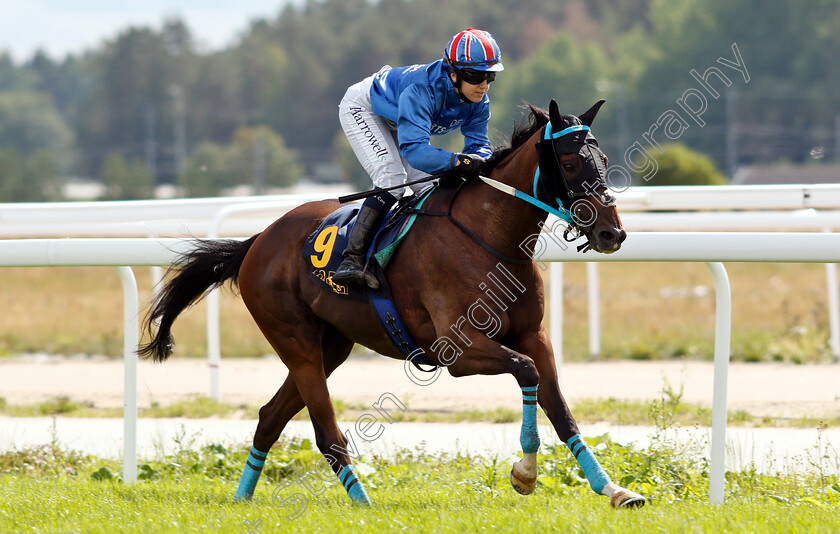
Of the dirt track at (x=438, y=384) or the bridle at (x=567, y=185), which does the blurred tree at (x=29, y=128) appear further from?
the bridle at (x=567, y=185)

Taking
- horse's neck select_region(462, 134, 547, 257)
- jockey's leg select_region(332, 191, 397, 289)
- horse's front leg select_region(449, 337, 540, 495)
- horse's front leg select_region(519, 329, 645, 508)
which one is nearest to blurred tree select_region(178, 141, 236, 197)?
jockey's leg select_region(332, 191, 397, 289)

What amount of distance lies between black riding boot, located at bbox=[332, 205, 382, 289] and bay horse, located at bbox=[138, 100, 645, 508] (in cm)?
11

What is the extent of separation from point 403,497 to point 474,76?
69.8 inches

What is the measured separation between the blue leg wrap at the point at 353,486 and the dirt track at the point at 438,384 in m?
2.02

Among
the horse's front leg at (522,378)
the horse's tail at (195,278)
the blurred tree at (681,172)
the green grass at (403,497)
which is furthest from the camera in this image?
the blurred tree at (681,172)

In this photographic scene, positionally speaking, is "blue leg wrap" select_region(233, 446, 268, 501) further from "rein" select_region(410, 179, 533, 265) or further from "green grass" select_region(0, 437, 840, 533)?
"rein" select_region(410, 179, 533, 265)

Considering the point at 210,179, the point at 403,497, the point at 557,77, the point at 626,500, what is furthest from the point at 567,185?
the point at 557,77

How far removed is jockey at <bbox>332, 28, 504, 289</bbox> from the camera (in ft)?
13.2

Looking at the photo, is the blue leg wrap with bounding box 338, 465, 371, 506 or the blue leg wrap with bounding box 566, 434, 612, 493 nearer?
the blue leg wrap with bounding box 566, 434, 612, 493

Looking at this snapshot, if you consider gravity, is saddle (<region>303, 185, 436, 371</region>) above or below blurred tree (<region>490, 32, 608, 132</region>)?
below

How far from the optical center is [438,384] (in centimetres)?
784

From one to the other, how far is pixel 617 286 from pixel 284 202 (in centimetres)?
1110

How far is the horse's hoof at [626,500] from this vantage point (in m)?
3.57

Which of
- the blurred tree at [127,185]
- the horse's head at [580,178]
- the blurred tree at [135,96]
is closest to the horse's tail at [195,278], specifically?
the horse's head at [580,178]
